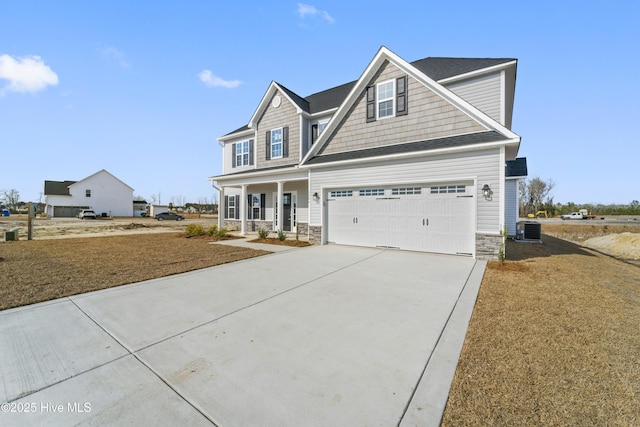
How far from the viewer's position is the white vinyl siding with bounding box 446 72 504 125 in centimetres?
1023

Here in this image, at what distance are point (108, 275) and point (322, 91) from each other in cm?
1619

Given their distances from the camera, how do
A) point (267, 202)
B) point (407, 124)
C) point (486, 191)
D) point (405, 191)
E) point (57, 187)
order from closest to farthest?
point (486, 191), point (405, 191), point (407, 124), point (267, 202), point (57, 187)

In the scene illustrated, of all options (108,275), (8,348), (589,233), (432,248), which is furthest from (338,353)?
(589,233)

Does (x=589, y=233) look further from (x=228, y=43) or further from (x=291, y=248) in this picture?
(x=228, y=43)

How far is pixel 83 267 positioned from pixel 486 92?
15605mm

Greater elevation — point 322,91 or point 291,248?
point 322,91

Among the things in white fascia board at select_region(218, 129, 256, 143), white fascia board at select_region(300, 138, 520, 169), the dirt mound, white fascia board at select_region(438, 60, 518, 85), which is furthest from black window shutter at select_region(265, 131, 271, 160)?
the dirt mound

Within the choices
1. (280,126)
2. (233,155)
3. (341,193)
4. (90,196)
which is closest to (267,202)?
(233,155)

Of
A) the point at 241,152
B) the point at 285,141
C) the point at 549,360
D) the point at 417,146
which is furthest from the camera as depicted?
the point at 241,152

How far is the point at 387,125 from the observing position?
10195 mm

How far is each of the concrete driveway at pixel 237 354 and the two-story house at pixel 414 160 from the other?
11.4 feet

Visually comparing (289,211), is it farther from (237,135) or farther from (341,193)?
(237,135)

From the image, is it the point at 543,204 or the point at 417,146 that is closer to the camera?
the point at 417,146

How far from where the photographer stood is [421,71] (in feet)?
35.1
